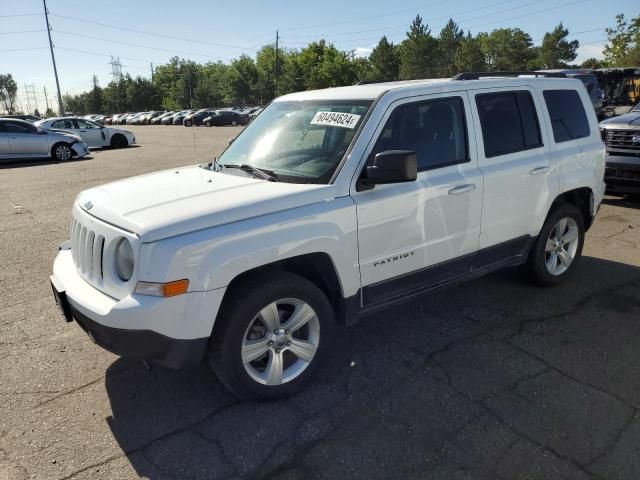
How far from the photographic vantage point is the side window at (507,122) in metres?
3.96

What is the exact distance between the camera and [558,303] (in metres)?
4.52

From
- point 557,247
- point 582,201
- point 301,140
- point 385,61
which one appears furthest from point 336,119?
point 385,61

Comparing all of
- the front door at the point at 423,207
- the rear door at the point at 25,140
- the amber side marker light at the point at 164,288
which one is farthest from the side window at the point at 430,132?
the rear door at the point at 25,140

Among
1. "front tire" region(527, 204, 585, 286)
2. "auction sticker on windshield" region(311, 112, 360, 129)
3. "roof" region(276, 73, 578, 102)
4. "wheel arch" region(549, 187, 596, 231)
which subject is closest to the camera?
"auction sticker on windshield" region(311, 112, 360, 129)

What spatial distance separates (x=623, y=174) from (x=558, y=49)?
95.3 metres

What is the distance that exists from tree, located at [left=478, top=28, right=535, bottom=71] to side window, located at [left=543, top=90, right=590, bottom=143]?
97.1 m

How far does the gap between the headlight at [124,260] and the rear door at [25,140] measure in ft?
53.2

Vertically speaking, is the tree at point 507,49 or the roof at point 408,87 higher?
the tree at point 507,49

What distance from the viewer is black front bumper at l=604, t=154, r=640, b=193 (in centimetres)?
787

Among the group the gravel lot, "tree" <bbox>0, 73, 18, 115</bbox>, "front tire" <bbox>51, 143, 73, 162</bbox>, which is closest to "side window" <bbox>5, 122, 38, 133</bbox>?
"front tire" <bbox>51, 143, 73, 162</bbox>

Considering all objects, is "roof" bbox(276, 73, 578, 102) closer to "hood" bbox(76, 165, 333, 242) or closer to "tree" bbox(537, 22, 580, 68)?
"hood" bbox(76, 165, 333, 242)

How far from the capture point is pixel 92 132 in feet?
72.2

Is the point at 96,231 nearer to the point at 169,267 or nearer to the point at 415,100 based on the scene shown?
the point at 169,267

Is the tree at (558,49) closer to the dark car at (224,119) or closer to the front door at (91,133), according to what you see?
the dark car at (224,119)
